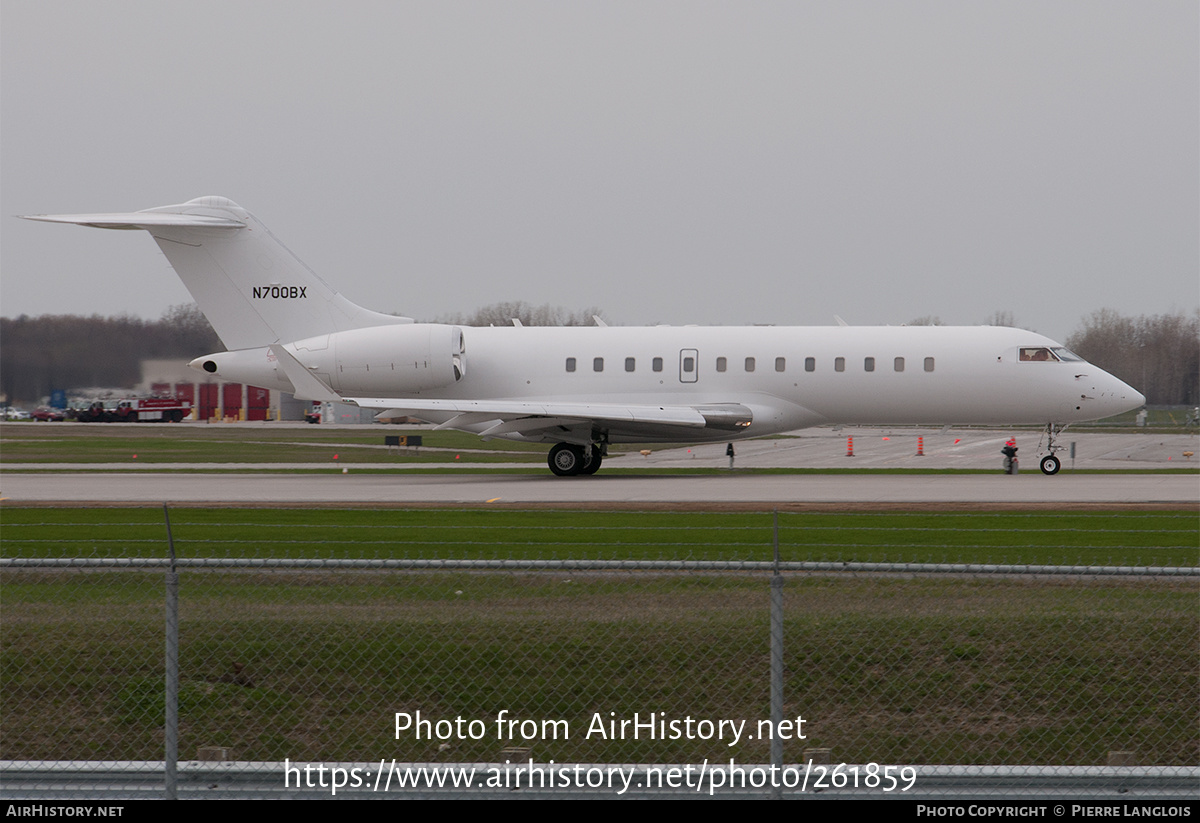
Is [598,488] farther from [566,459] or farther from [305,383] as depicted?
[305,383]

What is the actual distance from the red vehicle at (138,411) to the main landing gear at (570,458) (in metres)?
51.8

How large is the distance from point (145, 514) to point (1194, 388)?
74.6 meters

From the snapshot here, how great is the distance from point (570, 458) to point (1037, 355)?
11464 mm

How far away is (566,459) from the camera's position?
2853 centimetres

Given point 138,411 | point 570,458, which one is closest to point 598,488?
point 570,458

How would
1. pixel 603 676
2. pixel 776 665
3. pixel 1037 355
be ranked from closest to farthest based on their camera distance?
pixel 776 665 → pixel 603 676 → pixel 1037 355

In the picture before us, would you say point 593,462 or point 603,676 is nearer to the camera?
point 603,676

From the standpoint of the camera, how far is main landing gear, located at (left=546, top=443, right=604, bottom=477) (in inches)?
1124

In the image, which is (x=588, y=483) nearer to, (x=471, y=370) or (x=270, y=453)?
(x=471, y=370)

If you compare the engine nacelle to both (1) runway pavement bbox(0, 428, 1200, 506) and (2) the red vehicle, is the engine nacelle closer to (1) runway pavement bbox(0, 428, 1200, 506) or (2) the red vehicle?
(1) runway pavement bbox(0, 428, 1200, 506)

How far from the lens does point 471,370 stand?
2958 cm

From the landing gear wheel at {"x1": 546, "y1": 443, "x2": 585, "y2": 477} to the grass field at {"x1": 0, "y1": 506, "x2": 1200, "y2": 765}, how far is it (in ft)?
54.8

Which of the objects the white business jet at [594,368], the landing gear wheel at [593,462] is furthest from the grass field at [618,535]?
the landing gear wheel at [593,462]

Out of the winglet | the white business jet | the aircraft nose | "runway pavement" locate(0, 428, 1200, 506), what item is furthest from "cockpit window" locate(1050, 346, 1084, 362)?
the winglet
